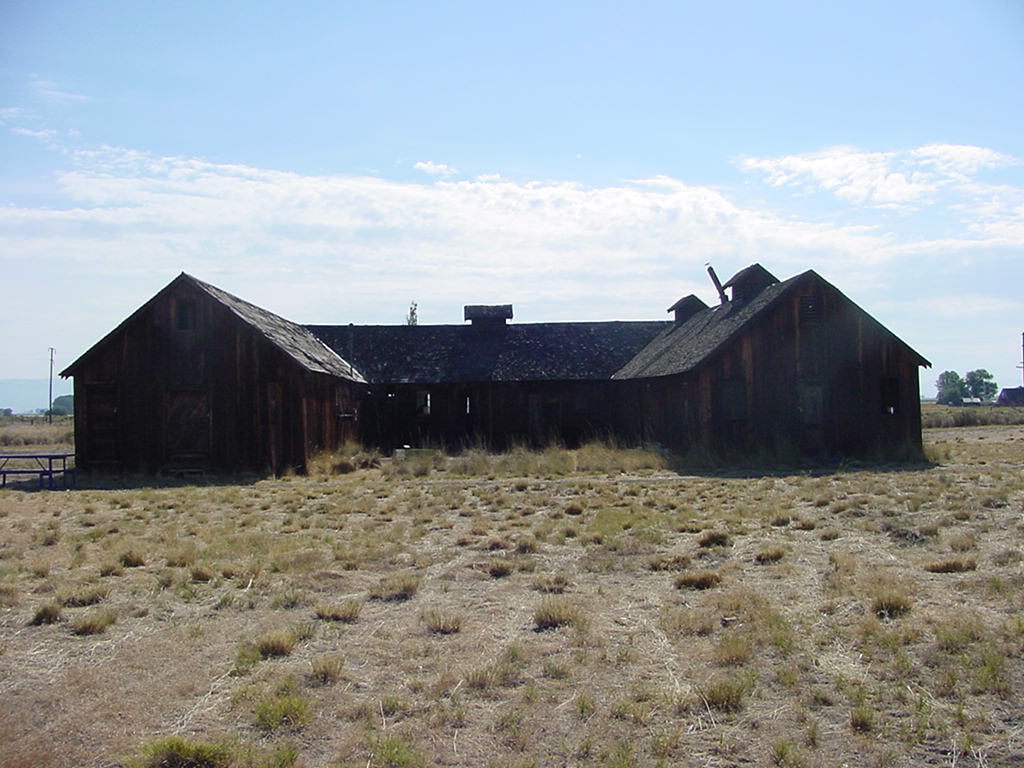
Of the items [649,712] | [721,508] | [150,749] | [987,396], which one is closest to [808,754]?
[649,712]

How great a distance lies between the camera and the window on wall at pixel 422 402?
35375mm

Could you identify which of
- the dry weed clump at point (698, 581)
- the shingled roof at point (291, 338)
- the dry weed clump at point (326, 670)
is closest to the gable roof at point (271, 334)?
the shingled roof at point (291, 338)

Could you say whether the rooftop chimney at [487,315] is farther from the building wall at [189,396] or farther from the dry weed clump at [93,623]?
the dry weed clump at [93,623]

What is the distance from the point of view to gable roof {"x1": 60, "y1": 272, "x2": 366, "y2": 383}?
25266mm

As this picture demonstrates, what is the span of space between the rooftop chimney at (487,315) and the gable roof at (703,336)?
6680 millimetres

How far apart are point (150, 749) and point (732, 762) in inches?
137

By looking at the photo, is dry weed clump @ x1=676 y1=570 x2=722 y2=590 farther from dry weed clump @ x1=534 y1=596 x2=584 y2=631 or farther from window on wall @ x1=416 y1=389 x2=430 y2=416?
window on wall @ x1=416 y1=389 x2=430 y2=416

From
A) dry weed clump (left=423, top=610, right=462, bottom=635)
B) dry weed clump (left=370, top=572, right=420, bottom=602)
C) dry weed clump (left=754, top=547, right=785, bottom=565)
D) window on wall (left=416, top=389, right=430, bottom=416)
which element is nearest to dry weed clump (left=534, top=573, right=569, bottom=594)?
dry weed clump (left=370, top=572, right=420, bottom=602)

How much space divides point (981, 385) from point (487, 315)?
120m

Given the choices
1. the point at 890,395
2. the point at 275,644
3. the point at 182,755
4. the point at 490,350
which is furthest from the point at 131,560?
the point at 490,350

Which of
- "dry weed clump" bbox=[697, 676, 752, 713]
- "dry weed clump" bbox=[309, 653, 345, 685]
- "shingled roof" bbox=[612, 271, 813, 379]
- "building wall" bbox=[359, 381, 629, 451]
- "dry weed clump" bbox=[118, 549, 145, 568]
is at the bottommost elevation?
"dry weed clump" bbox=[697, 676, 752, 713]

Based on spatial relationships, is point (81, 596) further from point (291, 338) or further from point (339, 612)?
point (291, 338)

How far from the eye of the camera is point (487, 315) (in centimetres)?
3972

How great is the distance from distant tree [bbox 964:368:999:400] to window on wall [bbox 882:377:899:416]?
400 ft
